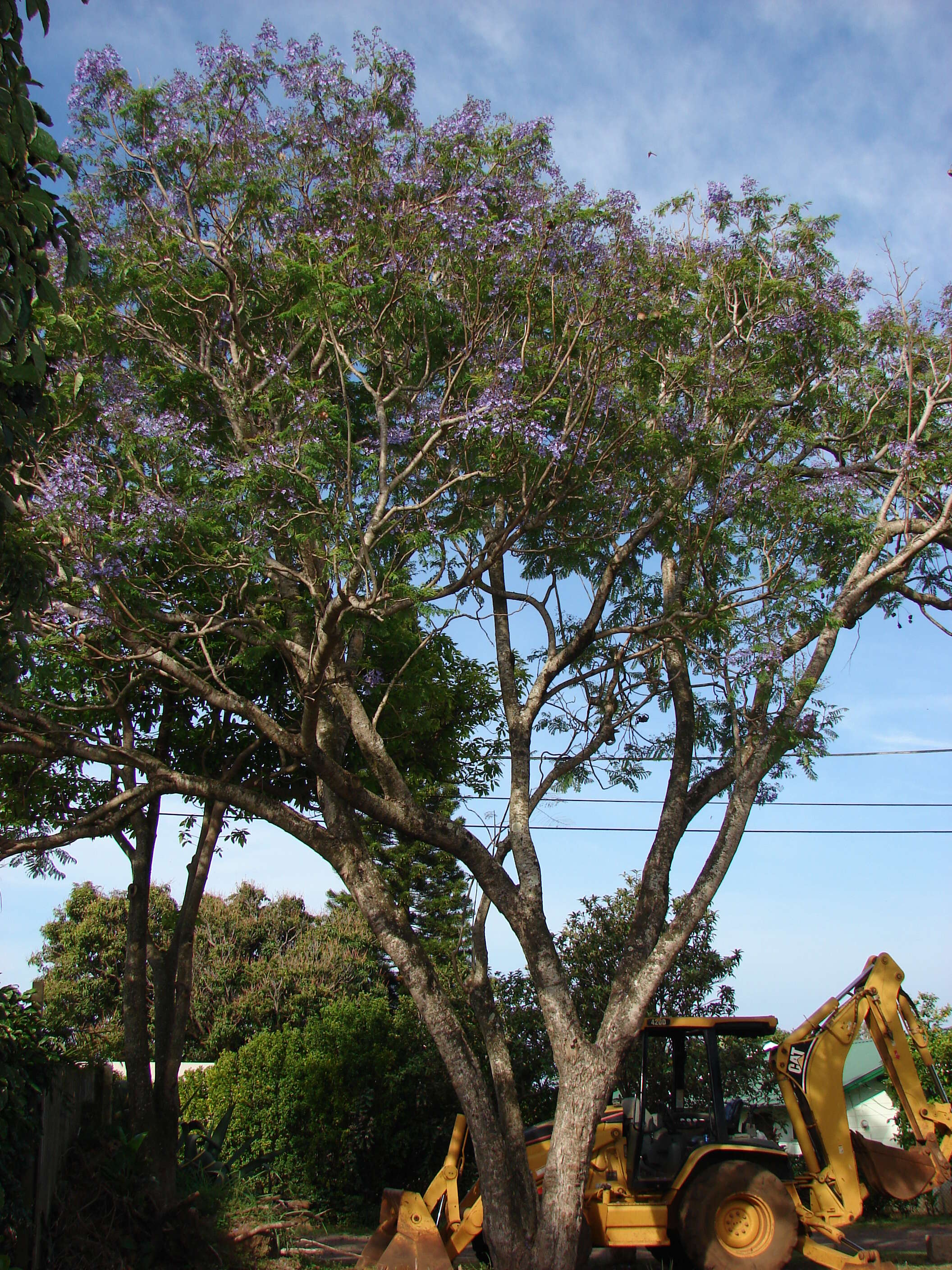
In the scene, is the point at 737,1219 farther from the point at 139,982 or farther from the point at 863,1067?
the point at 863,1067

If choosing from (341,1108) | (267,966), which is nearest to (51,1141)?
(341,1108)

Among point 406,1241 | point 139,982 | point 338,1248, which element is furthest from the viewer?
point 139,982

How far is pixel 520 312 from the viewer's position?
398 inches

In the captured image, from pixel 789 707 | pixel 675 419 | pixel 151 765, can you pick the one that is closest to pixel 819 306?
pixel 675 419

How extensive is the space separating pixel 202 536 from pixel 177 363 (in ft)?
8.46

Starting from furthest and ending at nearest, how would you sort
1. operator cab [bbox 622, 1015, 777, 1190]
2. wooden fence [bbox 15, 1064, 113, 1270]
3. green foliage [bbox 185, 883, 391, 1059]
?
green foliage [bbox 185, 883, 391, 1059]
operator cab [bbox 622, 1015, 777, 1190]
wooden fence [bbox 15, 1064, 113, 1270]

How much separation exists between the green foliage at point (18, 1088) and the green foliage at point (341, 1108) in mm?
8817

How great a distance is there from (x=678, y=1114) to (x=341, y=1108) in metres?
7.03

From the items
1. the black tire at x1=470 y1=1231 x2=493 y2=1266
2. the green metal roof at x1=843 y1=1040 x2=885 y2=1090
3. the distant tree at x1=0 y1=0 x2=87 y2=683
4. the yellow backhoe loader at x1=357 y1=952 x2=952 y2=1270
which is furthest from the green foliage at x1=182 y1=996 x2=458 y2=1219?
the distant tree at x1=0 y1=0 x2=87 y2=683

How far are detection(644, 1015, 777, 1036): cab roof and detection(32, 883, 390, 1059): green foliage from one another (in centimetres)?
943

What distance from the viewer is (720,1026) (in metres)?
10.3

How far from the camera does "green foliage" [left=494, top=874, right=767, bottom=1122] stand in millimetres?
15898

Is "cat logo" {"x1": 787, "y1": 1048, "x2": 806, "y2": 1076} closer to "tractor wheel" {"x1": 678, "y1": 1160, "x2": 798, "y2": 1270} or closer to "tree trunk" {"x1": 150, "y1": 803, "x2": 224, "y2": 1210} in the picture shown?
"tractor wheel" {"x1": 678, "y1": 1160, "x2": 798, "y2": 1270}

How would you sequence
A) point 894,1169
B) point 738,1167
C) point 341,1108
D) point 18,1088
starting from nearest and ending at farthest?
point 18,1088, point 738,1167, point 894,1169, point 341,1108
